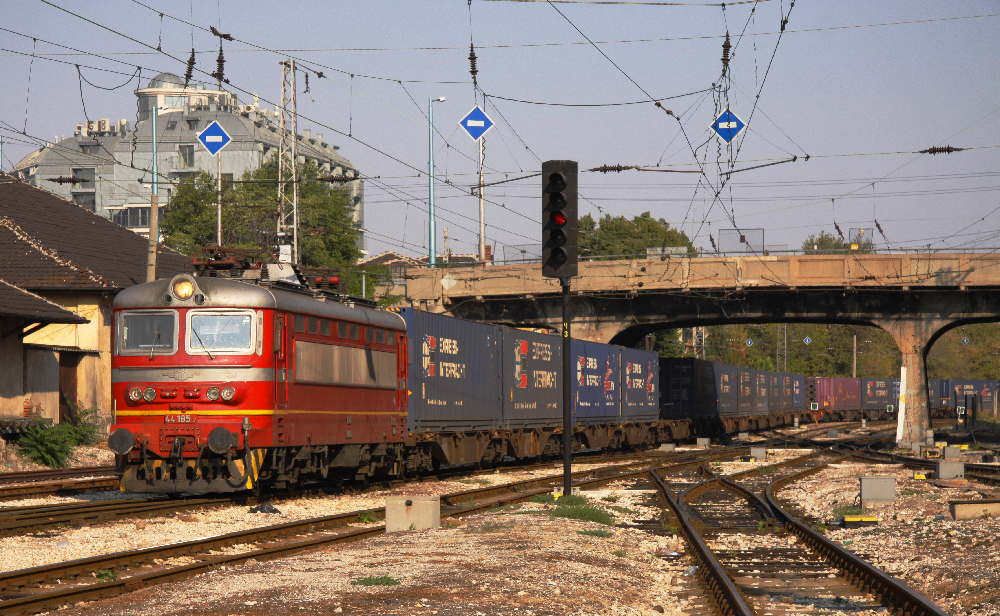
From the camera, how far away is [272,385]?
1580 centimetres

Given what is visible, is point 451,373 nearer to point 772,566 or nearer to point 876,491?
point 876,491

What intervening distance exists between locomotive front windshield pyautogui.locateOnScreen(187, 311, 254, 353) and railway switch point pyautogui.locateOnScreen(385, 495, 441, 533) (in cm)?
363

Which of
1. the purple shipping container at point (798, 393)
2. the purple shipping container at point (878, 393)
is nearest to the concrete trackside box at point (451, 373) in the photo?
the purple shipping container at point (798, 393)

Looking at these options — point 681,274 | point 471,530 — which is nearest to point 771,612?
point 471,530

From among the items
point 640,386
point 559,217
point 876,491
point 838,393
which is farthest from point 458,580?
point 838,393

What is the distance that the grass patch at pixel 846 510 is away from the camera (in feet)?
57.3

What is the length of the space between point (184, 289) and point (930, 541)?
1135cm

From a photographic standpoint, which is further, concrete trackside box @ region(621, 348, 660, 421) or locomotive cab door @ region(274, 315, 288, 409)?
concrete trackside box @ region(621, 348, 660, 421)

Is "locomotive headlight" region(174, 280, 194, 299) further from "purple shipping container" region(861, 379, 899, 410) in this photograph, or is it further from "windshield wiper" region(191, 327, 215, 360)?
"purple shipping container" region(861, 379, 899, 410)

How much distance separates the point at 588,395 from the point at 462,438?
9.90 metres

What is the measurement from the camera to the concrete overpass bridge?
140ft

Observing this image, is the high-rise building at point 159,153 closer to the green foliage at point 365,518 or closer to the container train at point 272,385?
the container train at point 272,385

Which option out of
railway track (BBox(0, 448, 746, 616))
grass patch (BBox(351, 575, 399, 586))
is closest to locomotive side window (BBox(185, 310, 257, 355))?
railway track (BBox(0, 448, 746, 616))

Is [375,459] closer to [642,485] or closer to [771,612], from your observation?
[642,485]
